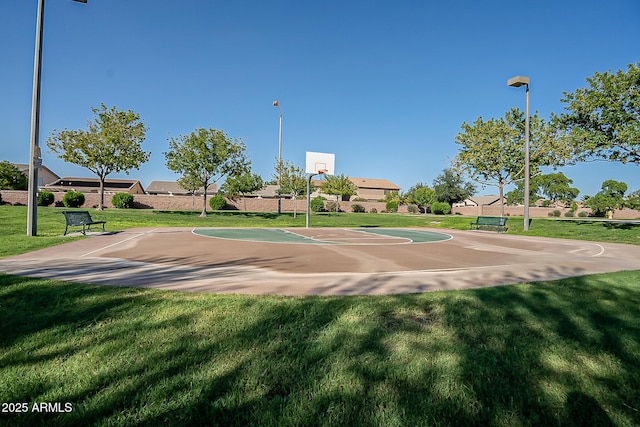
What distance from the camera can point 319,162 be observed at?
2288 cm

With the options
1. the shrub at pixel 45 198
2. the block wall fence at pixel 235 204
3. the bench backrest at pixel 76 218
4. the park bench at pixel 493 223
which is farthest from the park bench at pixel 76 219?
the shrub at pixel 45 198

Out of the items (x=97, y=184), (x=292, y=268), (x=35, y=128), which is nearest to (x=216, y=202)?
(x=35, y=128)

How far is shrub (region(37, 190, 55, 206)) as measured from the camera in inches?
1357

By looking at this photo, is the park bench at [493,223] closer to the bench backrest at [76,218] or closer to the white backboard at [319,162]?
the white backboard at [319,162]

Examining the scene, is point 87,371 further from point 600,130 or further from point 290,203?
point 290,203

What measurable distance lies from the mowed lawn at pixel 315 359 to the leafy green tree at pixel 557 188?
9720 centimetres

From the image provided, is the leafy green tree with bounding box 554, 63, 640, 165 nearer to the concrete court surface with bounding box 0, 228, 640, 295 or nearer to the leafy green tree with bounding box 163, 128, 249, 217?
the concrete court surface with bounding box 0, 228, 640, 295

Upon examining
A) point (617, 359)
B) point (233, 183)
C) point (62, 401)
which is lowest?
point (62, 401)

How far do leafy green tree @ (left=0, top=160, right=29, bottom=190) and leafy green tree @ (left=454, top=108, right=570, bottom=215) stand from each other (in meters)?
50.4

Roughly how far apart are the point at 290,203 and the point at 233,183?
Answer: 8.78m

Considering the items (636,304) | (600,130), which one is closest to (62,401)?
(636,304)

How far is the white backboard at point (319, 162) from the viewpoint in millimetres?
22578

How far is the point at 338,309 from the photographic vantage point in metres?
4.00

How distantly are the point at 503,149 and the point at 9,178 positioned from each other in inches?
2182
